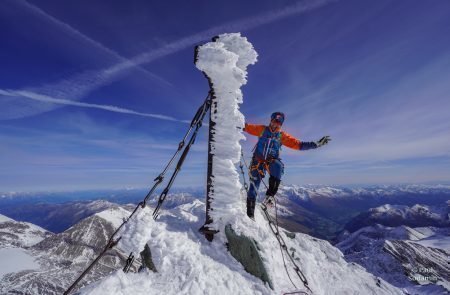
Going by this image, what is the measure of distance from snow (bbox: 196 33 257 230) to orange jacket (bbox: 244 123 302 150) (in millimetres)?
1883

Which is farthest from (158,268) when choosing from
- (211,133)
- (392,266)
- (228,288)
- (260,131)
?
(392,266)

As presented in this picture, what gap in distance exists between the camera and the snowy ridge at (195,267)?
25.6 ft

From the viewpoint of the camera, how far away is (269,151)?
41.5 feet

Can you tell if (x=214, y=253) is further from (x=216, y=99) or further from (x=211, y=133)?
(x=216, y=99)

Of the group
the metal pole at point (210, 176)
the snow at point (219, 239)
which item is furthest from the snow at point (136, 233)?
the metal pole at point (210, 176)

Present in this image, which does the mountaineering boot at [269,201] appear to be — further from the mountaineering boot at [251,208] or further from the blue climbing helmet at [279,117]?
the blue climbing helmet at [279,117]

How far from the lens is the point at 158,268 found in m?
8.45

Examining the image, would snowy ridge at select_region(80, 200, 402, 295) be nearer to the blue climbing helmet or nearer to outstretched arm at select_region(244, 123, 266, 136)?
outstretched arm at select_region(244, 123, 266, 136)

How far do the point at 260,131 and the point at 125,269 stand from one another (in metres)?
7.73

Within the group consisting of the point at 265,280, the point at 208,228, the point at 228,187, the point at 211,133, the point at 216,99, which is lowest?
the point at 265,280

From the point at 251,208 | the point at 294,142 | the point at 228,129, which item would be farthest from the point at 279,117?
the point at 251,208

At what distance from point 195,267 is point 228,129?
507 centimetres

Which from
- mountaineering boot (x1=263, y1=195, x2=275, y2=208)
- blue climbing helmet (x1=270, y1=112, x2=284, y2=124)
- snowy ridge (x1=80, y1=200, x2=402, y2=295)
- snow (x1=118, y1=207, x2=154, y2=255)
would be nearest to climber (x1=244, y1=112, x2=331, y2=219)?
blue climbing helmet (x1=270, y1=112, x2=284, y2=124)

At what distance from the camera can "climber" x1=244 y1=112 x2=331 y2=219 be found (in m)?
12.6
